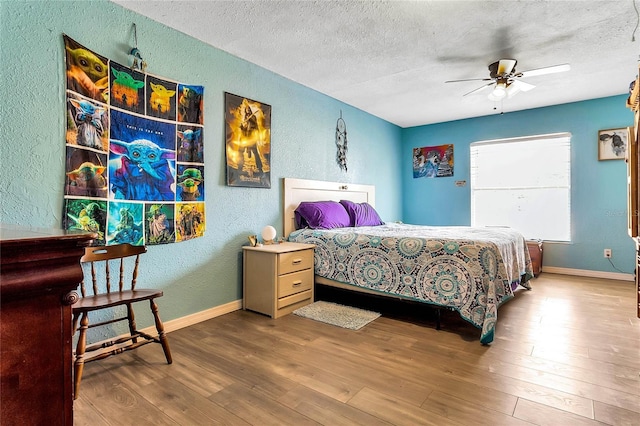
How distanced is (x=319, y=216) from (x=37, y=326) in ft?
10.2

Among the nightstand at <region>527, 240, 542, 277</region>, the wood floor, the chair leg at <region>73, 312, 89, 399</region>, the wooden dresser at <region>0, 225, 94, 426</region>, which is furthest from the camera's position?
the nightstand at <region>527, 240, 542, 277</region>

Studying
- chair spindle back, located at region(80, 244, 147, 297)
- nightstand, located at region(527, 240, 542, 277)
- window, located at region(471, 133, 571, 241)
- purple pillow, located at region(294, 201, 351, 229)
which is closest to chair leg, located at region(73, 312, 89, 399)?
chair spindle back, located at region(80, 244, 147, 297)

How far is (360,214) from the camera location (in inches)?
165

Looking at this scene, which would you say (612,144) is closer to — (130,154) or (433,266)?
(433,266)

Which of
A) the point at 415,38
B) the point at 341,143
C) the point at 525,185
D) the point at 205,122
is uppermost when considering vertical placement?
the point at 415,38

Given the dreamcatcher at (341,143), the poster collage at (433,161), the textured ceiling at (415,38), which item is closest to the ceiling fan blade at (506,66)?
the textured ceiling at (415,38)

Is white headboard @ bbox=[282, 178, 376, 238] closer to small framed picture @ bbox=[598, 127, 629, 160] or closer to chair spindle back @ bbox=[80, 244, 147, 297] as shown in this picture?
chair spindle back @ bbox=[80, 244, 147, 297]

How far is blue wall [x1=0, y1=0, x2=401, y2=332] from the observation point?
6.12ft

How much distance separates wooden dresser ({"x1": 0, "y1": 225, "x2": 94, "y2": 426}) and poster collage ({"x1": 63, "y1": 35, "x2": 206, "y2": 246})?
5.87 ft

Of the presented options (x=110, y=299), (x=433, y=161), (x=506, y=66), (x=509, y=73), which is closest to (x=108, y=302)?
(x=110, y=299)

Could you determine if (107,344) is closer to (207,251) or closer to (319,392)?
(207,251)

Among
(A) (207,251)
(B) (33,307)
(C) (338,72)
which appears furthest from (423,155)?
(B) (33,307)

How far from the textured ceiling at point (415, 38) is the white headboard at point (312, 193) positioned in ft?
3.86

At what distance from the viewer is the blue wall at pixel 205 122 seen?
6.12ft
